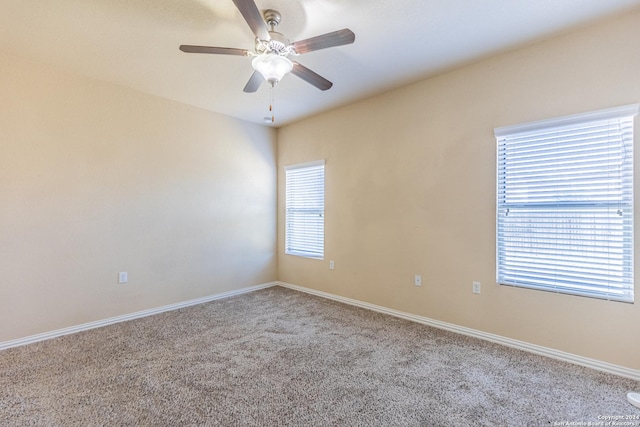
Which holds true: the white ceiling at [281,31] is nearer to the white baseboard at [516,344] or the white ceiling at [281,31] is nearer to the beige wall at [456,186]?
the beige wall at [456,186]

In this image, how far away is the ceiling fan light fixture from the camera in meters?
2.01

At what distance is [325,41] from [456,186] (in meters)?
1.92

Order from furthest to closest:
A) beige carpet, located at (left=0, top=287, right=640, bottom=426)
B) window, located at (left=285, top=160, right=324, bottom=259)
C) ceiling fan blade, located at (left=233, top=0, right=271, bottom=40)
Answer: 1. window, located at (left=285, top=160, right=324, bottom=259)
2. beige carpet, located at (left=0, top=287, right=640, bottom=426)
3. ceiling fan blade, located at (left=233, top=0, right=271, bottom=40)

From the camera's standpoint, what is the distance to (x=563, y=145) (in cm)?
241

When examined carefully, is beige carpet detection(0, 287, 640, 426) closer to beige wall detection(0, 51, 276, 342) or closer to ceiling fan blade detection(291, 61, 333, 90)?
beige wall detection(0, 51, 276, 342)

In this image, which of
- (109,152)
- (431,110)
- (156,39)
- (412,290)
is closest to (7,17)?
(156,39)

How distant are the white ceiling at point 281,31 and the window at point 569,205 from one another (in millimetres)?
823

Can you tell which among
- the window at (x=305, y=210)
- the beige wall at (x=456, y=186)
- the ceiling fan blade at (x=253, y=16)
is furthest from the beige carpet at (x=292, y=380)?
the ceiling fan blade at (x=253, y=16)

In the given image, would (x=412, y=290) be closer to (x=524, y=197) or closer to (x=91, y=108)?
(x=524, y=197)

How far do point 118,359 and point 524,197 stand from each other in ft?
12.2

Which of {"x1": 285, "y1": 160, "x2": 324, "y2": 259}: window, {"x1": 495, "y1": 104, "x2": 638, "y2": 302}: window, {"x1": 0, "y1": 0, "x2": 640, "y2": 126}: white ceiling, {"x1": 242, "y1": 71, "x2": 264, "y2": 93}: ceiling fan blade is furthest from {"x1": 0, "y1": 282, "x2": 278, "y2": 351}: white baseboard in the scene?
{"x1": 495, "y1": 104, "x2": 638, "y2": 302}: window

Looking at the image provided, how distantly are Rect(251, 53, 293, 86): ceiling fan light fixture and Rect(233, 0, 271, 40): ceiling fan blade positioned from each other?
0.44 feet

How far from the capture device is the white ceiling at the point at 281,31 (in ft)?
6.72

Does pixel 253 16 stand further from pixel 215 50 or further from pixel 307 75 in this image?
pixel 307 75
